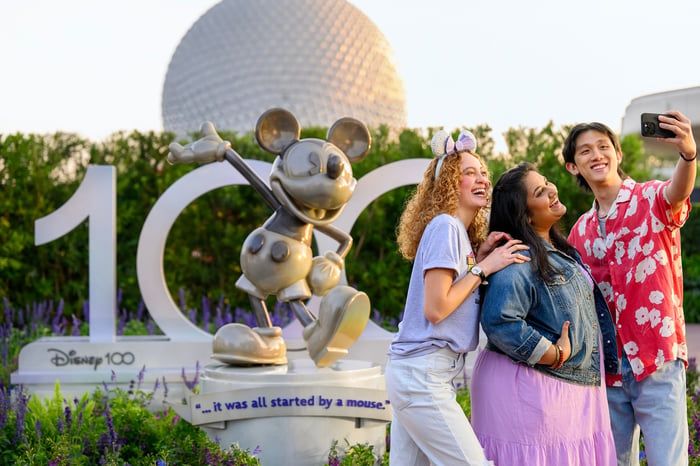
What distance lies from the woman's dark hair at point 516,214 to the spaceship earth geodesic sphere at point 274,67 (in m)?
12.6

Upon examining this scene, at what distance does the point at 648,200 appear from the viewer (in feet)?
9.77

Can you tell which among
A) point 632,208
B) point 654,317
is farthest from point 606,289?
point 632,208

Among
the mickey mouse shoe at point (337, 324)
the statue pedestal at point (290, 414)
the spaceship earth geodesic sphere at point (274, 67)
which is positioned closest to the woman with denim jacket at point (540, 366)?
the statue pedestal at point (290, 414)

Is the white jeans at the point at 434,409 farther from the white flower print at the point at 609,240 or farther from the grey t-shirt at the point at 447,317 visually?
the white flower print at the point at 609,240

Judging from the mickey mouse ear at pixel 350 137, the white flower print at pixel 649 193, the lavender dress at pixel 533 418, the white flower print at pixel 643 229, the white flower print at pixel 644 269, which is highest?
the mickey mouse ear at pixel 350 137

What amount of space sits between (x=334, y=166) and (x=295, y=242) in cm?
52

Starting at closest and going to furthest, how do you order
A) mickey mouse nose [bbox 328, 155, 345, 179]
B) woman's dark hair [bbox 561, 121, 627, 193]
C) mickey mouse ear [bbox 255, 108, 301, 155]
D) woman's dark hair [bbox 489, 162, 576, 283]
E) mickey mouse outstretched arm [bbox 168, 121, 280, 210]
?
1. woman's dark hair [bbox 489, 162, 576, 283]
2. woman's dark hair [bbox 561, 121, 627, 193]
3. mickey mouse nose [bbox 328, 155, 345, 179]
4. mickey mouse ear [bbox 255, 108, 301, 155]
5. mickey mouse outstretched arm [bbox 168, 121, 280, 210]

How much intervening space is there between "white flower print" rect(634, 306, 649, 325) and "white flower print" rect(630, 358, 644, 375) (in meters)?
0.14

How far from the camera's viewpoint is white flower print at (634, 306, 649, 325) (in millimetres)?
2898

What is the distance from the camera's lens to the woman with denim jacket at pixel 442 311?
8.21ft

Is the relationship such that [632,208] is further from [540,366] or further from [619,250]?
[540,366]

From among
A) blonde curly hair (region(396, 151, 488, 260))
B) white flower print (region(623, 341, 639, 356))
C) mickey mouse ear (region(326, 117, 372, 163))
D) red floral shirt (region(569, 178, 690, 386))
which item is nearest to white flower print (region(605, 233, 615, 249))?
red floral shirt (region(569, 178, 690, 386))

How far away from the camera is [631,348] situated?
9.47 ft

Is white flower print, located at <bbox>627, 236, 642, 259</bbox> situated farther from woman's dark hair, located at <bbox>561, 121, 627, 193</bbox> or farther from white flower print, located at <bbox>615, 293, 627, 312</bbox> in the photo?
woman's dark hair, located at <bbox>561, 121, 627, 193</bbox>
